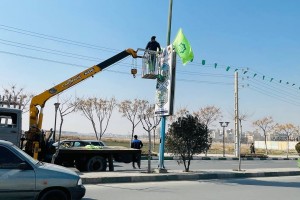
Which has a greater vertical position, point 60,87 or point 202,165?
point 60,87

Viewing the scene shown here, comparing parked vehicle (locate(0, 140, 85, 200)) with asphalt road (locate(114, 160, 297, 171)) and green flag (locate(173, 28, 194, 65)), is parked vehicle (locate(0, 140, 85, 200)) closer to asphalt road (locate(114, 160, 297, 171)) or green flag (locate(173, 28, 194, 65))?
green flag (locate(173, 28, 194, 65))

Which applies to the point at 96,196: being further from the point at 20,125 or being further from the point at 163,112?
the point at 163,112

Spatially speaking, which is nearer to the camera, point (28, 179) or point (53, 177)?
point (28, 179)

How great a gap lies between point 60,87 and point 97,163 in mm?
3522

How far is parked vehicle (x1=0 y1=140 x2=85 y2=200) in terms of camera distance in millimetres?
6582

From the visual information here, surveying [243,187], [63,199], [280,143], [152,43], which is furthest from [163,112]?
[280,143]

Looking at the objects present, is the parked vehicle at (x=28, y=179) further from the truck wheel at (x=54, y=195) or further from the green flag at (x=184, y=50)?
the green flag at (x=184, y=50)

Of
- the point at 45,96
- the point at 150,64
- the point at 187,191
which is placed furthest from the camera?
the point at 150,64

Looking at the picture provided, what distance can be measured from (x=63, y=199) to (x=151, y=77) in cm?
1049

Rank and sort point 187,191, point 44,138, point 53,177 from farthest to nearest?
1. point 44,138
2. point 187,191
3. point 53,177

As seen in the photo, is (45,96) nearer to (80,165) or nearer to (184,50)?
(80,165)

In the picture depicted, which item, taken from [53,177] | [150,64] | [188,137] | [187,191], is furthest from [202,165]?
[53,177]

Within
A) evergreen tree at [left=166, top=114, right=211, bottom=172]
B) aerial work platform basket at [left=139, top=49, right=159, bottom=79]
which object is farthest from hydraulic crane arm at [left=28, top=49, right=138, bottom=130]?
evergreen tree at [left=166, top=114, right=211, bottom=172]

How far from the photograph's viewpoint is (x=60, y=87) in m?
15.8
